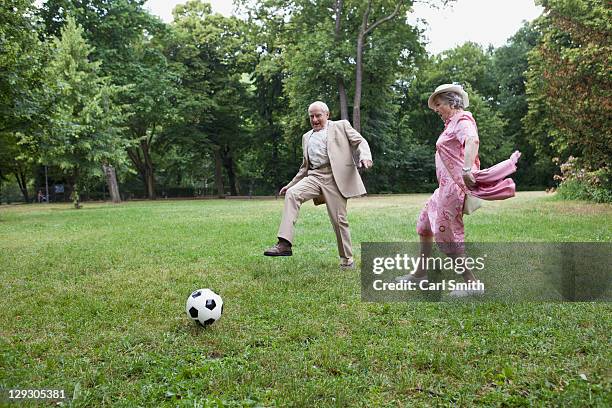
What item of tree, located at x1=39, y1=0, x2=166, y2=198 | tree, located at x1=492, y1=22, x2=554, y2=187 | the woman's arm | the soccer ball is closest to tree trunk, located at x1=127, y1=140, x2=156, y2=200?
tree, located at x1=39, y1=0, x2=166, y2=198

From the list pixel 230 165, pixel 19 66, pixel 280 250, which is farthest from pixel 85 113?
pixel 230 165

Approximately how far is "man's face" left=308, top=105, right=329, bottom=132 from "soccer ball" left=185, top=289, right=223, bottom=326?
10.1 feet

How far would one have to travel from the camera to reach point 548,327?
363 cm

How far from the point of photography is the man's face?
6.27 meters

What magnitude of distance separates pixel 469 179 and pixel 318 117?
2505 mm

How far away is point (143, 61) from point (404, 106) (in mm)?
23970

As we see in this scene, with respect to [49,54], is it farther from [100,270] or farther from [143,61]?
[143,61]

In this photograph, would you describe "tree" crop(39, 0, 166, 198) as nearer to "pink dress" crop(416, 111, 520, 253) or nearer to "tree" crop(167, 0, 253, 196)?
"tree" crop(167, 0, 253, 196)

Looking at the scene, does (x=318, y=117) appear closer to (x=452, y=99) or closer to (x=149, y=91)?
(x=452, y=99)

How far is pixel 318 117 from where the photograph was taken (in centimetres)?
630

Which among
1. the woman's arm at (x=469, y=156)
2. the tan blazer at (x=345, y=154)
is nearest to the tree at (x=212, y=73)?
the tan blazer at (x=345, y=154)

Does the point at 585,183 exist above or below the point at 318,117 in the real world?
below

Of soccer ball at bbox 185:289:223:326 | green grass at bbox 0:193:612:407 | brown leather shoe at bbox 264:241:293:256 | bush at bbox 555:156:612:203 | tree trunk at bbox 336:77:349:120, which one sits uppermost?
tree trunk at bbox 336:77:349:120

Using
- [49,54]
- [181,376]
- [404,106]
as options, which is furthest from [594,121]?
[404,106]
